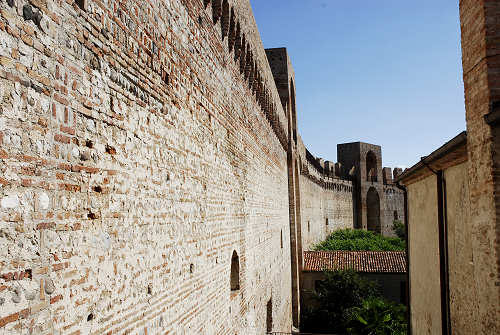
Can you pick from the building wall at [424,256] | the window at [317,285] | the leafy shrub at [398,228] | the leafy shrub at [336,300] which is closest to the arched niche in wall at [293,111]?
the leafy shrub at [336,300]

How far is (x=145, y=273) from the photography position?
10.9ft

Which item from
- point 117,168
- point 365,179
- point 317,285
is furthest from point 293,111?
point 365,179

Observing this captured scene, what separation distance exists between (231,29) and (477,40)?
12.4ft

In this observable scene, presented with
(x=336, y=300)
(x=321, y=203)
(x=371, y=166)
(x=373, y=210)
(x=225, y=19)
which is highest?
(x=225, y=19)

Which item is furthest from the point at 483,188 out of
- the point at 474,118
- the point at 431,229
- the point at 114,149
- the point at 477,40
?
the point at 114,149

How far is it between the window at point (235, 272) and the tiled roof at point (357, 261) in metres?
16.1

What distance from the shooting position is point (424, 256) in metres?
7.42

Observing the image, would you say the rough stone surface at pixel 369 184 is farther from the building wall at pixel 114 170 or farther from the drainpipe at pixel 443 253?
the building wall at pixel 114 170

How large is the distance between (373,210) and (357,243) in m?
11.2

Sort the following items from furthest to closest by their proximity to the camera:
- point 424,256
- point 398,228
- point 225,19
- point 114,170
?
point 398,228
point 424,256
point 225,19
point 114,170

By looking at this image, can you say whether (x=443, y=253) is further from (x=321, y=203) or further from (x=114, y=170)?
(x=321, y=203)

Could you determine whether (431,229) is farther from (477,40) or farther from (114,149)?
(114,149)

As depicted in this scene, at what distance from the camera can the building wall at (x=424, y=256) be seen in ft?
21.6

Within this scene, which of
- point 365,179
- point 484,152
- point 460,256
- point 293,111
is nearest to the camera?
point 484,152
